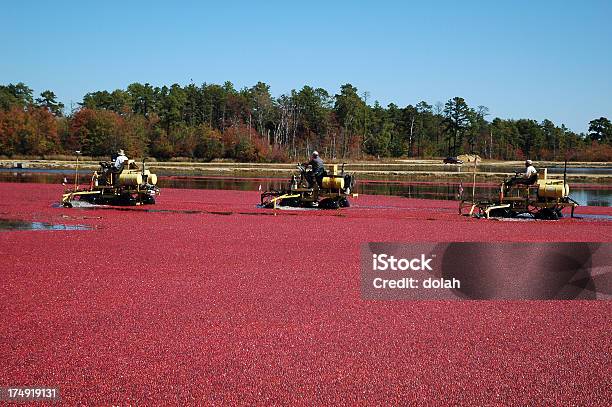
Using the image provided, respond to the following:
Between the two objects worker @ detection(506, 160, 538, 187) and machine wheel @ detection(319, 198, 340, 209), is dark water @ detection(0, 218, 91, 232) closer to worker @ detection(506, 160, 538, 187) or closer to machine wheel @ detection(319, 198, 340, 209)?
machine wheel @ detection(319, 198, 340, 209)

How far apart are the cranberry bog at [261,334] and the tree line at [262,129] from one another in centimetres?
9175

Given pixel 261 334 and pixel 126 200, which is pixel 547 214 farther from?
pixel 261 334

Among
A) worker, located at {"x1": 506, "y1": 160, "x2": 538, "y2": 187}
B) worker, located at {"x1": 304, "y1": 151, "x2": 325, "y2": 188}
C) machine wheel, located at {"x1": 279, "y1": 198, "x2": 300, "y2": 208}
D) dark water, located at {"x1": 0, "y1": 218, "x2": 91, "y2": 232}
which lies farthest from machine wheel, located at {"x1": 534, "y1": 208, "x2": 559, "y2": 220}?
dark water, located at {"x1": 0, "y1": 218, "x2": 91, "y2": 232}

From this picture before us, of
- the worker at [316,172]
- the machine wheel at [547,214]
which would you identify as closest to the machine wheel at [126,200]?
the worker at [316,172]

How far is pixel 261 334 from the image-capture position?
8.71 meters

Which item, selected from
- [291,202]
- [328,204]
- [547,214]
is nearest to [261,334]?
[547,214]

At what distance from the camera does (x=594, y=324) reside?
9516 millimetres

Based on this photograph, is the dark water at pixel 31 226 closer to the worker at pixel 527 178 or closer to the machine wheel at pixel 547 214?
the worker at pixel 527 178

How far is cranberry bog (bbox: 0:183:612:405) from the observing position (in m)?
6.92

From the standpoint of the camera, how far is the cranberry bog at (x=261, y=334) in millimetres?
6922

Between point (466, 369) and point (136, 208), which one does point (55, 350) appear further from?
point (136, 208)

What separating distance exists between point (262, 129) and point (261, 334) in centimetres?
12719

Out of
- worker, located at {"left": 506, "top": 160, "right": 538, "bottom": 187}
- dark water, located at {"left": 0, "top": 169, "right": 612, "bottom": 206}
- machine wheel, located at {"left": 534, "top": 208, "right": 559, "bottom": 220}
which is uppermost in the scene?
worker, located at {"left": 506, "top": 160, "right": 538, "bottom": 187}

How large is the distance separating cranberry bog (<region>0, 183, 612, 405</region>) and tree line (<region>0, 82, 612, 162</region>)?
9175 cm
